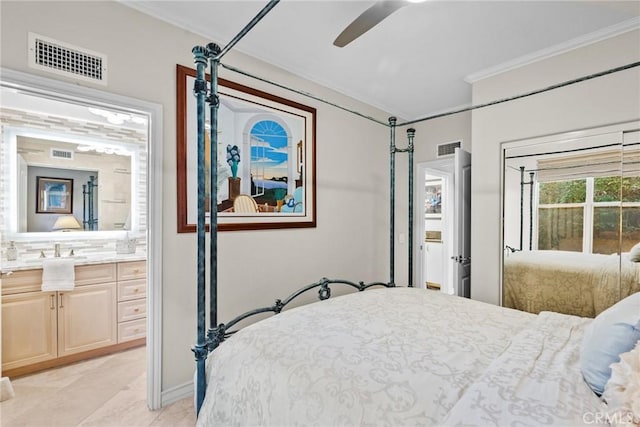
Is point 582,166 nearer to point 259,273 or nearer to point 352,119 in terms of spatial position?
point 352,119

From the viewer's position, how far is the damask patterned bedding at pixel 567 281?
7.21 ft

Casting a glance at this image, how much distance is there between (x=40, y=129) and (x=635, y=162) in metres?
5.13

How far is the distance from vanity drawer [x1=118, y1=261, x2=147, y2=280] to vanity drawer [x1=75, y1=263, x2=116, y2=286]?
6cm

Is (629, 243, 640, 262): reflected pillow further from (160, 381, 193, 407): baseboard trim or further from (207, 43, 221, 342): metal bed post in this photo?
(160, 381, 193, 407): baseboard trim

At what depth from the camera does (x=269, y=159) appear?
2.69 m

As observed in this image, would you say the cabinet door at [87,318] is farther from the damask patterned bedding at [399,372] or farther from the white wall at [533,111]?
the white wall at [533,111]

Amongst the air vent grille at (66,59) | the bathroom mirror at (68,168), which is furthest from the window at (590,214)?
the bathroom mirror at (68,168)

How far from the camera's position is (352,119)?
3.41 m

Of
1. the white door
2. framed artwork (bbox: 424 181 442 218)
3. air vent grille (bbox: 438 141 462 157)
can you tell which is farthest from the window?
framed artwork (bbox: 424 181 442 218)

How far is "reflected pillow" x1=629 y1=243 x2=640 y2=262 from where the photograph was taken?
2111 millimetres

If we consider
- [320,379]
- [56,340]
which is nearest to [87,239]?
[56,340]

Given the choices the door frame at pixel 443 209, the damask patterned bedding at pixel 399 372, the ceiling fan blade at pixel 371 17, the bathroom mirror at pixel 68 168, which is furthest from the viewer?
the door frame at pixel 443 209

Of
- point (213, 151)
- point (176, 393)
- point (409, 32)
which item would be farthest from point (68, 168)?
point (409, 32)

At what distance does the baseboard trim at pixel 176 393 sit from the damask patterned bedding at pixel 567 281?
269cm
